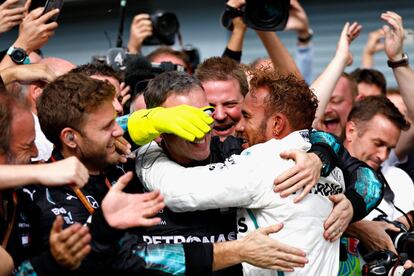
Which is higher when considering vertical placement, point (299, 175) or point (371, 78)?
point (299, 175)

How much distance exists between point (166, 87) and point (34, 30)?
1108 millimetres

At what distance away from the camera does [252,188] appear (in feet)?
10.6

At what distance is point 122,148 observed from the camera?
11.5 feet

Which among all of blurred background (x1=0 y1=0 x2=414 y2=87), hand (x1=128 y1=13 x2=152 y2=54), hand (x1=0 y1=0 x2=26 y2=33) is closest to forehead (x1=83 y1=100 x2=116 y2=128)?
hand (x1=0 y1=0 x2=26 y2=33)

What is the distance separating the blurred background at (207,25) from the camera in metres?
9.98

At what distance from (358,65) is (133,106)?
6.06 meters

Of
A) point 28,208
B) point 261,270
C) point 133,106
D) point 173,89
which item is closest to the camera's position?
point 28,208

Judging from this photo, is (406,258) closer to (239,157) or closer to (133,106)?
(239,157)

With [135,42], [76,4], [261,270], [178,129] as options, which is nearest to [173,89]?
[178,129]

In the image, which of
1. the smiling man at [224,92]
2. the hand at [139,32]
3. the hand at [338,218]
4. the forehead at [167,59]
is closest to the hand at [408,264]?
the hand at [338,218]

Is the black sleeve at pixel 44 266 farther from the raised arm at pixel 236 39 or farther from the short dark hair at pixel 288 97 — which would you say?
the raised arm at pixel 236 39

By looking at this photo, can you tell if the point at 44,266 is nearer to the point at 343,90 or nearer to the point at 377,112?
the point at 377,112

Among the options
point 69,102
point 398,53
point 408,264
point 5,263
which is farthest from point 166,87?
point 398,53

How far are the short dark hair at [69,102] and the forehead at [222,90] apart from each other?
1.29 meters
